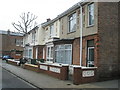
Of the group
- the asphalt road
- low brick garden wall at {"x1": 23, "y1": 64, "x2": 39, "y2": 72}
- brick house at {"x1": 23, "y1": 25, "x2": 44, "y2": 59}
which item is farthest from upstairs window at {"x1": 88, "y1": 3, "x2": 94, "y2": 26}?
brick house at {"x1": 23, "y1": 25, "x2": 44, "y2": 59}

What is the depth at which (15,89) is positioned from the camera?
440 inches

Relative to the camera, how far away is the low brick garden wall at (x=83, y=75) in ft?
43.3

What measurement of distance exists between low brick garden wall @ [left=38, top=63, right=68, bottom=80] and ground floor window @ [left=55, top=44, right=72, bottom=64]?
2387mm

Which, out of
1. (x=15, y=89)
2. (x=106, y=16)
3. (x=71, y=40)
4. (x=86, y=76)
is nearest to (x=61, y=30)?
(x=71, y=40)

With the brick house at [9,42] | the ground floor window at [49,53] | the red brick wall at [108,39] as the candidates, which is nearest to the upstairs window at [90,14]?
the red brick wall at [108,39]

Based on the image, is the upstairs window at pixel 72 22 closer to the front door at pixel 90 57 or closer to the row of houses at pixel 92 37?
the row of houses at pixel 92 37

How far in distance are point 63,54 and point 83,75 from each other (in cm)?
773

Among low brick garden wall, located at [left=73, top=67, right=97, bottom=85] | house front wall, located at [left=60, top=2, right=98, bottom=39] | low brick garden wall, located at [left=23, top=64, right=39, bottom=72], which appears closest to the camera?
low brick garden wall, located at [left=73, top=67, right=97, bottom=85]

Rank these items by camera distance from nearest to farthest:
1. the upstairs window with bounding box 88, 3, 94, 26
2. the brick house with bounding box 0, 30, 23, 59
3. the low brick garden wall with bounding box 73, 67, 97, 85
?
the low brick garden wall with bounding box 73, 67, 97, 85, the upstairs window with bounding box 88, 3, 94, 26, the brick house with bounding box 0, 30, 23, 59

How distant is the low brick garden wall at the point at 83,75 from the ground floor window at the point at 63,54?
5646 mm

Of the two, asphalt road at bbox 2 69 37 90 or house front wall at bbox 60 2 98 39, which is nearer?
asphalt road at bbox 2 69 37 90

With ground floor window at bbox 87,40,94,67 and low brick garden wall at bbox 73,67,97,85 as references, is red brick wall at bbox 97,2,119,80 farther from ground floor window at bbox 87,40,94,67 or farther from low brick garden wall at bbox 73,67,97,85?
ground floor window at bbox 87,40,94,67

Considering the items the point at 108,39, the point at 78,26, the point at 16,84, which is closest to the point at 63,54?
the point at 78,26

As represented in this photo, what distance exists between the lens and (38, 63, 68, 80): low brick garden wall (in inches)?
588
